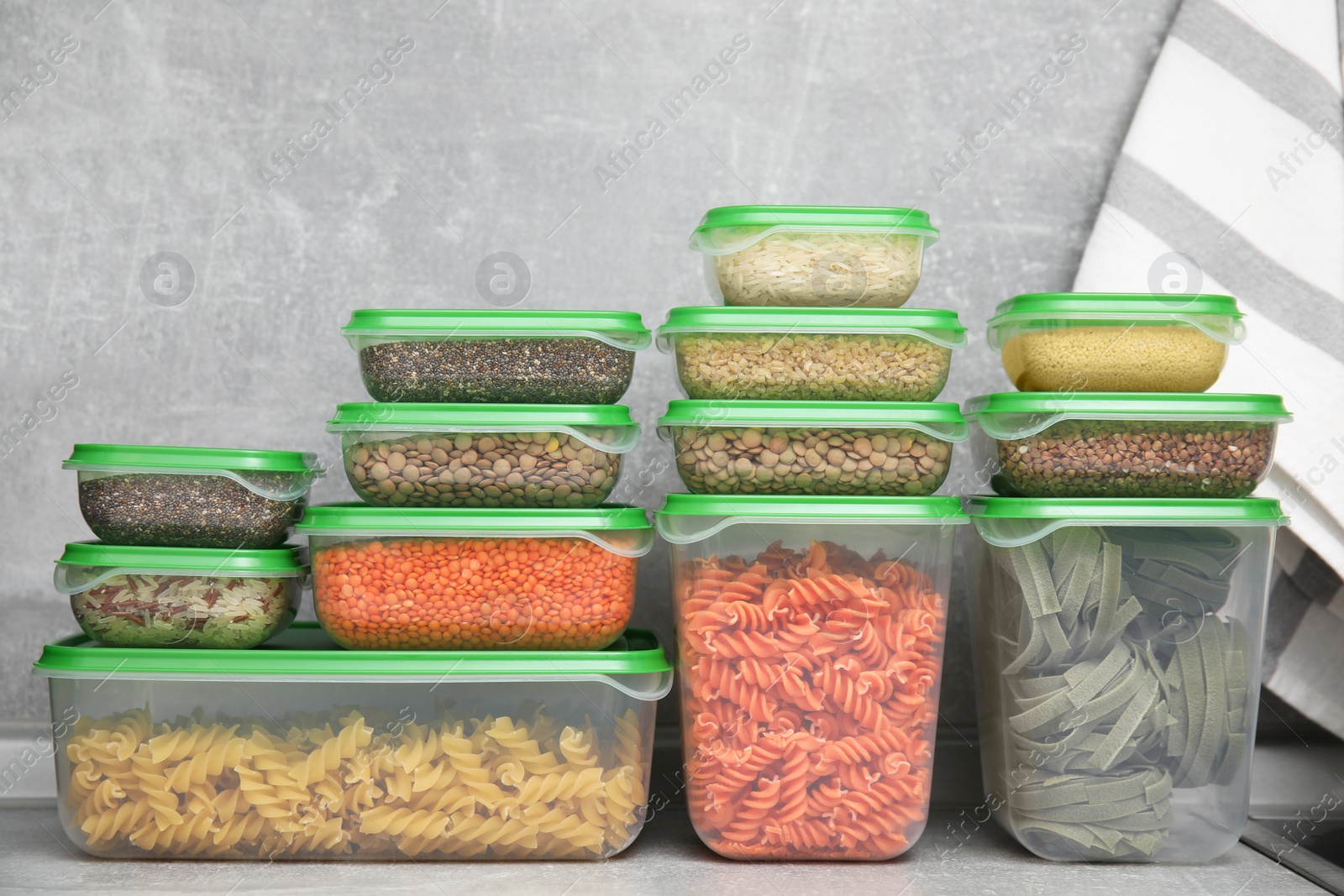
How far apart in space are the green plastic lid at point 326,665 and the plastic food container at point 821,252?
418mm

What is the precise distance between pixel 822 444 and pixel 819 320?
4.9 inches

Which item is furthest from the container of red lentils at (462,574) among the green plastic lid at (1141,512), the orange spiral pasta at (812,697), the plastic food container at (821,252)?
the green plastic lid at (1141,512)

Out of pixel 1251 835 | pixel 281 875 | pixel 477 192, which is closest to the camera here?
pixel 281 875

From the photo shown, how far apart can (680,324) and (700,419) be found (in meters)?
0.10

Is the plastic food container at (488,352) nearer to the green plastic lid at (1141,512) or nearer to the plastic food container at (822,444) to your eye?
the plastic food container at (822,444)

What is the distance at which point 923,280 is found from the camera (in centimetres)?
136

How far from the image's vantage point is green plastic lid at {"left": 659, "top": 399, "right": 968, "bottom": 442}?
3.37 ft

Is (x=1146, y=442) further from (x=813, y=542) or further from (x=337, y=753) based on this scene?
(x=337, y=753)

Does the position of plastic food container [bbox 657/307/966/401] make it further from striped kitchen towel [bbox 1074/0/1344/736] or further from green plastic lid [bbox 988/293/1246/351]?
striped kitchen towel [bbox 1074/0/1344/736]

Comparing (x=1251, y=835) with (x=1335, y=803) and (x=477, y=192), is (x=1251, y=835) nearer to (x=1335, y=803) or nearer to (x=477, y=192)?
(x=1335, y=803)

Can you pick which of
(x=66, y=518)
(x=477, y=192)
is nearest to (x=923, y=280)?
(x=477, y=192)

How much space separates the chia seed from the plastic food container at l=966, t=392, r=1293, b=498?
0.44 meters

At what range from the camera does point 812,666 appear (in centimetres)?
103

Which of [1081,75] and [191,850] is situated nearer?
[191,850]
